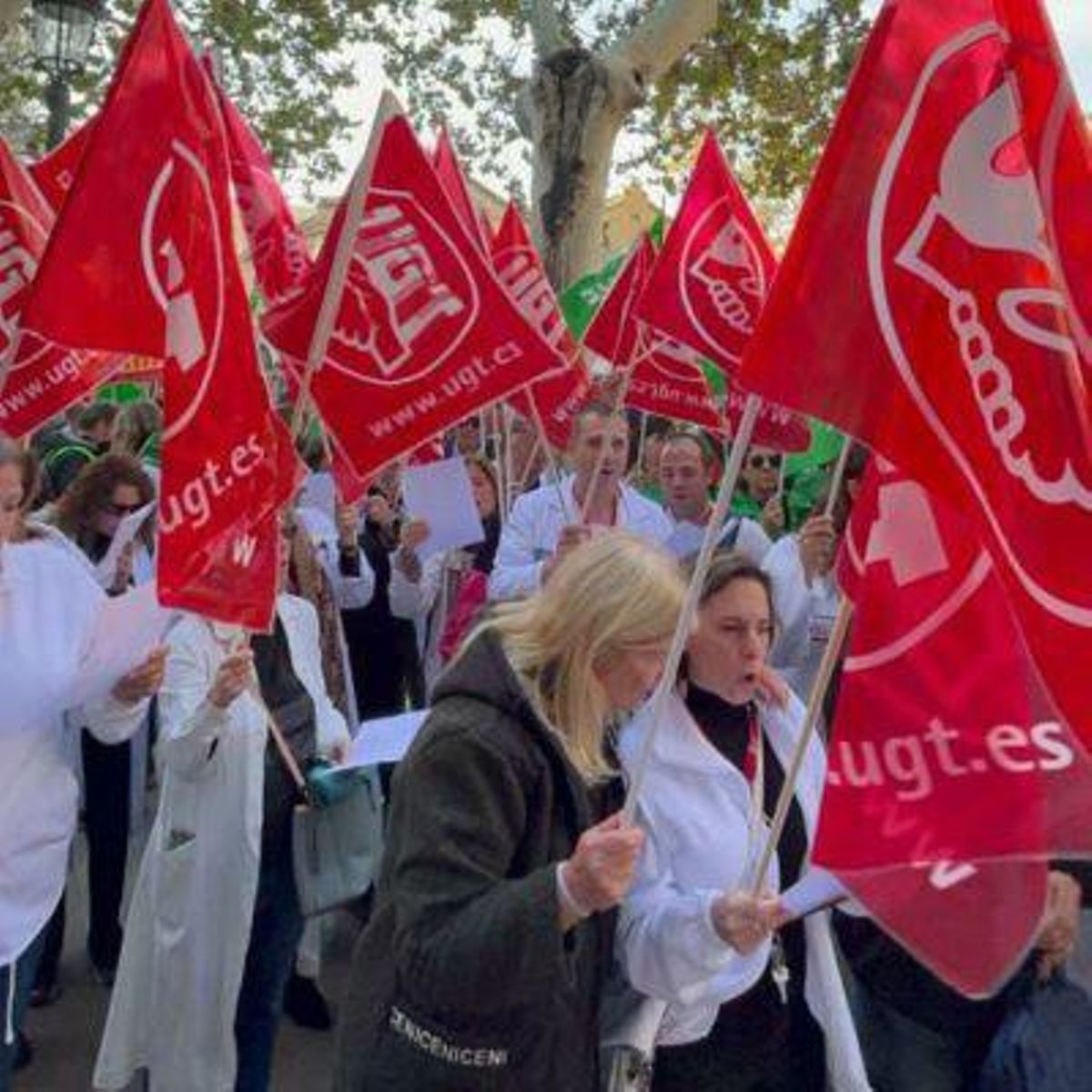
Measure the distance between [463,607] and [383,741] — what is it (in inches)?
96.3

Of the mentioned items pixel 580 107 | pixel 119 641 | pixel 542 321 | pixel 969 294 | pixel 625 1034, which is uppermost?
pixel 580 107

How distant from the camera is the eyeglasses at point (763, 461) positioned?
8.93 m

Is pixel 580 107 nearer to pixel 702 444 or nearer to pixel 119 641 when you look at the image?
pixel 702 444

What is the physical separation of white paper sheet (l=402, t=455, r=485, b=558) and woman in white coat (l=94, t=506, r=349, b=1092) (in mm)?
1982

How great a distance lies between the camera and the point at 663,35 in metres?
13.6

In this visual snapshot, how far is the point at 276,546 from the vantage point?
3646 mm

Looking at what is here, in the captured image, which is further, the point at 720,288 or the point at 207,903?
the point at 720,288

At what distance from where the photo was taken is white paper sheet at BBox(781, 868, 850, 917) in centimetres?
267

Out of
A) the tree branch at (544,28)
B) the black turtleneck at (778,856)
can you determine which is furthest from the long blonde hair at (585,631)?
the tree branch at (544,28)

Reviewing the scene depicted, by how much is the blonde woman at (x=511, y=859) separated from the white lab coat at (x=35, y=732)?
3.75ft

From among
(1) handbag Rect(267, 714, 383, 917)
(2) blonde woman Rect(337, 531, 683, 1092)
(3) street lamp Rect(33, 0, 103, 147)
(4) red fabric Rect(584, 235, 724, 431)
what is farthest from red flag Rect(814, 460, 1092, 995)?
(3) street lamp Rect(33, 0, 103, 147)

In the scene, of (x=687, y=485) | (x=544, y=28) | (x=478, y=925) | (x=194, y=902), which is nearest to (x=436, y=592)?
(x=687, y=485)

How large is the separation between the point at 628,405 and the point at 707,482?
46.1 inches

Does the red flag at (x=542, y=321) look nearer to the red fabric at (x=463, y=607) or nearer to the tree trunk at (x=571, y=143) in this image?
the red fabric at (x=463, y=607)
